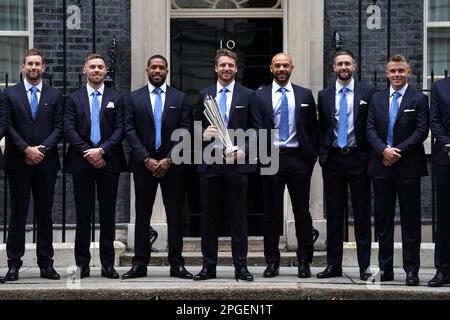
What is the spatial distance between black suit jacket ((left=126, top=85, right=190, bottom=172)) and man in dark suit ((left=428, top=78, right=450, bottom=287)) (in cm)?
229

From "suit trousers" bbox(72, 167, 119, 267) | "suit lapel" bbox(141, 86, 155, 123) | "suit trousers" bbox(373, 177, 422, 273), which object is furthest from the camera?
"suit trousers" bbox(72, 167, 119, 267)

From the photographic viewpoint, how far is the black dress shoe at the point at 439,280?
31.4 feet

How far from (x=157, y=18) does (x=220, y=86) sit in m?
2.76

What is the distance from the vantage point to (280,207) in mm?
10180

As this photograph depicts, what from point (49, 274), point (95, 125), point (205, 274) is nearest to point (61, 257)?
point (49, 274)

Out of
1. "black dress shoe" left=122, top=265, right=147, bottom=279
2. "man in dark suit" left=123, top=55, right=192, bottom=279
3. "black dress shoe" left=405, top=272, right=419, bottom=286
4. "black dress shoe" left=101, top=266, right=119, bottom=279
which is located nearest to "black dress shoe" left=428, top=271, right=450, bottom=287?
"black dress shoe" left=405, top=272, right=419, bottom=286

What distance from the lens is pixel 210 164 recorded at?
9.98 meters

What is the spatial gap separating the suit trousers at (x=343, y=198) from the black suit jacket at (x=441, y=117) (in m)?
0.77

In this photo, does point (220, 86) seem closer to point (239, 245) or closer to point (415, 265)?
point (239, 245)

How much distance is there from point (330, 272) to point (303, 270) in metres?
0.25

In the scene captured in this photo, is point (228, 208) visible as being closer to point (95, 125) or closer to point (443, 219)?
point (95, 125)

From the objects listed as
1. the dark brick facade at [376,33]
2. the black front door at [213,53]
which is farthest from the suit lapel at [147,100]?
the dark brick facade at [376,33]

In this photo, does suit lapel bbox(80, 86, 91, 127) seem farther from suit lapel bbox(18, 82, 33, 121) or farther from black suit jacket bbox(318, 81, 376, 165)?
black suit jacket bbox(318, 81, 376, 165)

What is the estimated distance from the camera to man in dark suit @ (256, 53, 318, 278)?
10070 mm
